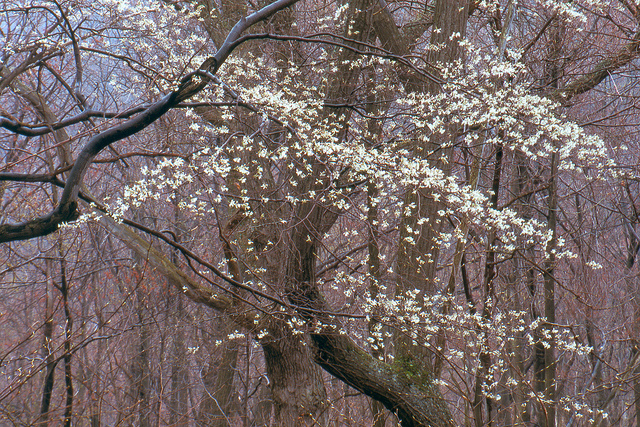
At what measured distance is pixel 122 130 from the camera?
2969 millimetres

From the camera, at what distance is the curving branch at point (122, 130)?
2867 mm

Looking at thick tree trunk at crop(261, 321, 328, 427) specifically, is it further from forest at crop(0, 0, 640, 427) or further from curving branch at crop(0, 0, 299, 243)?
curving branch at crop(0, 0, 299, 243)

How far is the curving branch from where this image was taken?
2.87 metres

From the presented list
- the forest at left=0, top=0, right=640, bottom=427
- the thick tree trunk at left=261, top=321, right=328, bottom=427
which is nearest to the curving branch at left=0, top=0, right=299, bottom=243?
the forest at left=0, top=0, right=640, bottom=427

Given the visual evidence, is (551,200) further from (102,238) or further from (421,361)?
(102,238)

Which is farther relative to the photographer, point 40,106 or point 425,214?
point 425,214

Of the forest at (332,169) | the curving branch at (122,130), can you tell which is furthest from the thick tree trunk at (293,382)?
the curving branch at (122,130)

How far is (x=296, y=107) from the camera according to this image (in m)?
3.35

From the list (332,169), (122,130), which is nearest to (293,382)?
(332,169)

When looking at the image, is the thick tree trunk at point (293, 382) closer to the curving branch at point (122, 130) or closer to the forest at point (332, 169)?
the forest at point (332, 169)

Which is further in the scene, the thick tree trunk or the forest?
the thick tree trunk

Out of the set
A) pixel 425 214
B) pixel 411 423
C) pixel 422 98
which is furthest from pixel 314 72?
pixel 411 423

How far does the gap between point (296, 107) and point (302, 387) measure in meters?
3.44

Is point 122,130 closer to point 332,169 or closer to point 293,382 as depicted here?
point 332,169
